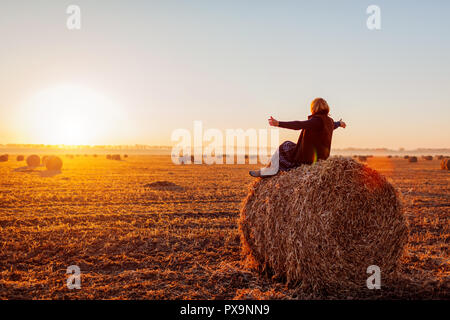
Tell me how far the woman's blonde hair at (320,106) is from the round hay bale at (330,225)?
2.90ft

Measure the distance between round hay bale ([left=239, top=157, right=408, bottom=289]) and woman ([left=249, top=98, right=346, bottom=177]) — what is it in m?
0.23

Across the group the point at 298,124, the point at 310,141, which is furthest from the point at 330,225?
the point at 298,124

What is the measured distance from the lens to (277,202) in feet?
20.0

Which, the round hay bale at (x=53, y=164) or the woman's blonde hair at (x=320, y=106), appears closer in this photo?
the woman's blonde hair at (x=320, y=106)

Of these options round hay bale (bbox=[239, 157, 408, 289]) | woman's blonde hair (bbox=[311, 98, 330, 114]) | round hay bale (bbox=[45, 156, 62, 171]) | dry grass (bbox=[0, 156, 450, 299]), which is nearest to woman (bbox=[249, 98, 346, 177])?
woman's blonde hair (bbox=[311, 98, 330, 114])

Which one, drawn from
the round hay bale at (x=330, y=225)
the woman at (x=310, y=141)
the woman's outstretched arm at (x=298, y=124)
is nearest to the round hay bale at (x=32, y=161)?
the woman at (x=310, y=141)

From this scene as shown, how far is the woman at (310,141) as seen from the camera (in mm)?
6059

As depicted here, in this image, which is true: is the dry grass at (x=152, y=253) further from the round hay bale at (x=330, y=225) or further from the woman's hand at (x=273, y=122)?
the woman's hand at (x=273, y=122)

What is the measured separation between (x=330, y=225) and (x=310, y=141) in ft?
5.01

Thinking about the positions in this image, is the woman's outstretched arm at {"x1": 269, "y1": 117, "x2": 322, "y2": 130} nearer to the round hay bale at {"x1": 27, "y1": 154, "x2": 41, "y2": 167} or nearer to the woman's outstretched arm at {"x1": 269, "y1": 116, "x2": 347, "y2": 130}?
the woman's outstretched arm at {"x1": 269, "y1": 116, "x2": 347, "y2": 130}

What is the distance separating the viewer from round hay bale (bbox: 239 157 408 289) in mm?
5703

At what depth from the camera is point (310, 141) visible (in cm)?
621

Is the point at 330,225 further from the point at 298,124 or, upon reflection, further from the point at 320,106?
the point at 320,106
